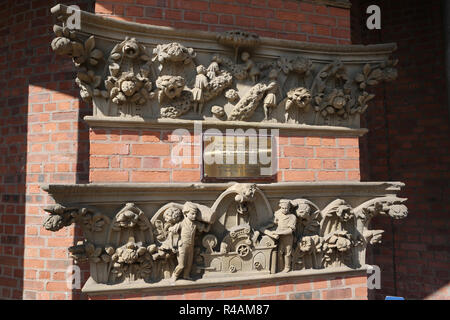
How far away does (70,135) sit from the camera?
3.08 meters

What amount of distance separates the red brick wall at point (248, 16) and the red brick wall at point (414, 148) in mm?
1597

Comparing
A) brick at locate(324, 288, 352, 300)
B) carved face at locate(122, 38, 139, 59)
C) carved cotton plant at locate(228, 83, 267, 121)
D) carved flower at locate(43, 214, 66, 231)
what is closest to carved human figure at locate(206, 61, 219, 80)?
carved cotton plant at locate(228, 83, 267, 121)

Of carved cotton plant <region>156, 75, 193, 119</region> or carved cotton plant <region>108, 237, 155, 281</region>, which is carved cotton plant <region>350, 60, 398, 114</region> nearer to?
carved cotton plant <region>156, 75, 193, 119</region>

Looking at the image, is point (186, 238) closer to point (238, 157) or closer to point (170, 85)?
point (238, 157)

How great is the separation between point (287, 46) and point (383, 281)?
3.25 metres

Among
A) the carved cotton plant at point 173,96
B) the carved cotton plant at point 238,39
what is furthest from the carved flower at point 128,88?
the carved cotton plant at point 238,39

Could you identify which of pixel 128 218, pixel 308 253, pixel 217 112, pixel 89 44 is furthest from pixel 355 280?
pixel 89 44

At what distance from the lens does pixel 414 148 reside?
4254mm

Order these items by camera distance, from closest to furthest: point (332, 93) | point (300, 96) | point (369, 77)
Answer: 1. point (300, 96)
2. point (332, 93)
3. point (369, 77)

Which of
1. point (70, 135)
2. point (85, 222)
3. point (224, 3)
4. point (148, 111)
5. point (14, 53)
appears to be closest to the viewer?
point (85, 222)

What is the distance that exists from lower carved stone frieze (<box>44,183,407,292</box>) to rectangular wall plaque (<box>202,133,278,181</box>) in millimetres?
112

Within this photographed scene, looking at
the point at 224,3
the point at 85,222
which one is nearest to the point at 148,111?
the point at 85,222

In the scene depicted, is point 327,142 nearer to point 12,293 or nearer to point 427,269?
point 427,269

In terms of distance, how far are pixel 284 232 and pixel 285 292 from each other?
20.2 inches
